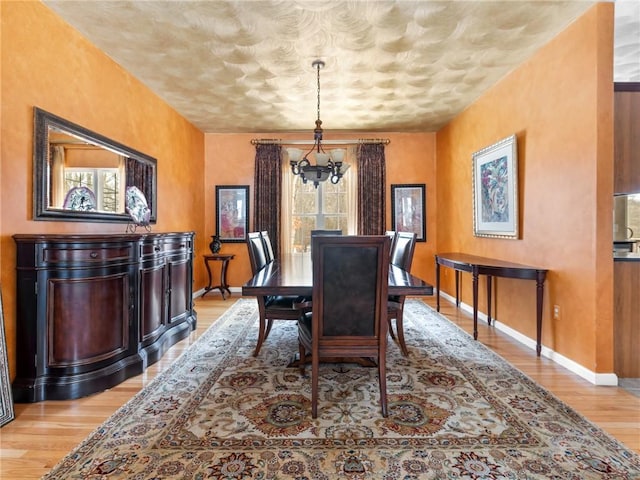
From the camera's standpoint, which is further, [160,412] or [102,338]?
[102,338]

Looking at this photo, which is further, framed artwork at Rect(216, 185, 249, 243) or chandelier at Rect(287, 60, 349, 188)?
framed artwork at Rect(216, 185, 249, 243)

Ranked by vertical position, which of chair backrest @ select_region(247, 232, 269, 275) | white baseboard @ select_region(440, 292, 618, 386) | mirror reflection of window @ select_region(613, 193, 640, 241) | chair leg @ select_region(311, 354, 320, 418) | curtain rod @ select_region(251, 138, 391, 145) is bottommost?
white baseboard @ select_region(440, 292, 618, 386)

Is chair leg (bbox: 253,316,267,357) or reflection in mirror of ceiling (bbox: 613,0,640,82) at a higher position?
reflection in mirror of ceiling (bbox: 613,0,640,82)

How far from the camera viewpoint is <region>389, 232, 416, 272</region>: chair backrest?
2984mm

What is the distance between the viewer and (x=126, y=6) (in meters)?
2.41

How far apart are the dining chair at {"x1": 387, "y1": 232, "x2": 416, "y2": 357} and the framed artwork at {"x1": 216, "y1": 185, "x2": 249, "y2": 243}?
3115 millimetres

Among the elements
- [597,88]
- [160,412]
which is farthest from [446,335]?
[160,412]

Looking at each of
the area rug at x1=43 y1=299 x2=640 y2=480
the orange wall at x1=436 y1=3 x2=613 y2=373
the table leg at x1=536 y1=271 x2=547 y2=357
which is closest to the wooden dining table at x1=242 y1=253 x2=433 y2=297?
the area rug at x1=43 y1=299 x2=640 y2=480

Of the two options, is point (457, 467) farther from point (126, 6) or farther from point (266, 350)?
point (126, 6)

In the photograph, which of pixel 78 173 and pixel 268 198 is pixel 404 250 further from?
pixel 268 198

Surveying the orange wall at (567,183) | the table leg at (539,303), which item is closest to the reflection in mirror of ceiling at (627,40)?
the orange wall at (567,183)

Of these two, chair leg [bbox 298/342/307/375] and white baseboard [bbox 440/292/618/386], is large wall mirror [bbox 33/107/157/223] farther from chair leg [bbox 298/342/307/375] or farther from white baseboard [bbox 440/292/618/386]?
white baseboard [bbox 440/292/618/386]

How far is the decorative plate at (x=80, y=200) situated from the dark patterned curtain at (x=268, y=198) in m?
2.86

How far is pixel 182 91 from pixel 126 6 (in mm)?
1498
